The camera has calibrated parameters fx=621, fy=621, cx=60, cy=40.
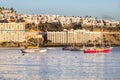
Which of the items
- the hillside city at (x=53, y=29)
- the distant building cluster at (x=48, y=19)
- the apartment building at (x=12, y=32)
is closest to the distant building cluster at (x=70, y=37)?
the hillside city at (x=53, y=29)

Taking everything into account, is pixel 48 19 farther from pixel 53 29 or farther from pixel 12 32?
pixel 12 32

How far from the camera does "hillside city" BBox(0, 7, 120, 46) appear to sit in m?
138

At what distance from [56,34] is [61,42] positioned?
3137mm

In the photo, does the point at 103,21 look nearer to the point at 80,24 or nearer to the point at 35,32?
the point at 80,24

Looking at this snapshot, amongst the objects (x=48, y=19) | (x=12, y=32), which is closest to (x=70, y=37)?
(x=12, y=32)

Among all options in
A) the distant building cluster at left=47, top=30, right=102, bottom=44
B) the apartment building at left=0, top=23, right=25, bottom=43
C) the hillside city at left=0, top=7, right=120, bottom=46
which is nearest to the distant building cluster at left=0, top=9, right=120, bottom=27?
the hillside city at left=0, top=7, right=120, bottom=46

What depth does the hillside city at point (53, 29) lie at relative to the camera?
138375mm

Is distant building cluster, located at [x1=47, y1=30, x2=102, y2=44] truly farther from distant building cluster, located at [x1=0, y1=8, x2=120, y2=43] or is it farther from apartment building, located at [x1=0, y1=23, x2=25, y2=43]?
apartment building, located at [x1=0, y1=23, x2=25, y2=43]

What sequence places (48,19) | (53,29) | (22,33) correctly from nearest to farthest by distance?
1. (22,33)
2. (53,29)
3. (48,19)

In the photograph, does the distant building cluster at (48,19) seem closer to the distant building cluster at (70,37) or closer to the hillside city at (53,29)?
the hillside city at (53,29)

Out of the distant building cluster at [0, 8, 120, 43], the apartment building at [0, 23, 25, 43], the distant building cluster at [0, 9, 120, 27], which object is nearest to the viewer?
the apartment building at [0, 23, 25, 43]

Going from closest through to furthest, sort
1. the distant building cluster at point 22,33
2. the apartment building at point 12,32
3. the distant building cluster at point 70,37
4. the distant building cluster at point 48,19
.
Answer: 1. the apartment building at point 12,32
2. the distant building cluster at point 22,33
3. the distant building cluster at point 70,37
4. the distant building cluster at point 48,19

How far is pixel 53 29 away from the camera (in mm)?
161750

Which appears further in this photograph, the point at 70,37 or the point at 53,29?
the point at 53,29
